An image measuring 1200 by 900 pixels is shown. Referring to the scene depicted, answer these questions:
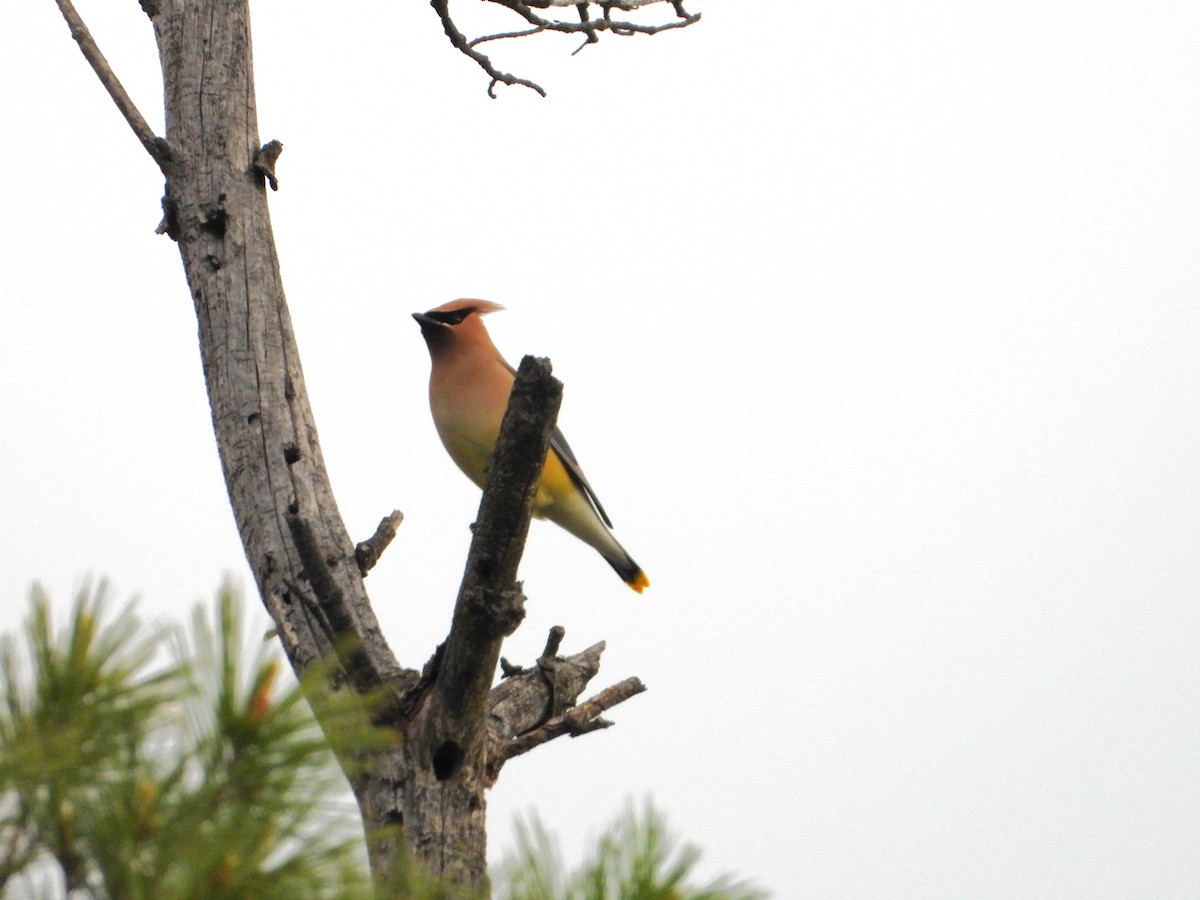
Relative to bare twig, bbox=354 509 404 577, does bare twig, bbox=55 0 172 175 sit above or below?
above

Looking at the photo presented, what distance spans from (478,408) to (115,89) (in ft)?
4.57

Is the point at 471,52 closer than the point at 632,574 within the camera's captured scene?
Yes

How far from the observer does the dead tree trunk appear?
260cm

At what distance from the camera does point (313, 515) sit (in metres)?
3.24

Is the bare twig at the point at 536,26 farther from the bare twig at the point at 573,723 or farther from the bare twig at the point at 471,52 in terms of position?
the bare twig at the point at 573,723

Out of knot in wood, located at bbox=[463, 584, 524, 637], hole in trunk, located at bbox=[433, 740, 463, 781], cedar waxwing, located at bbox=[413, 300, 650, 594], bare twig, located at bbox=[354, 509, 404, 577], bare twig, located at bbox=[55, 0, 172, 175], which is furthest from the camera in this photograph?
cedar waxwing, located at bbox=[413, 300, 650, 594]

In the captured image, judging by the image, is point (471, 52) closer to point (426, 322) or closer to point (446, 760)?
point (426, 322)

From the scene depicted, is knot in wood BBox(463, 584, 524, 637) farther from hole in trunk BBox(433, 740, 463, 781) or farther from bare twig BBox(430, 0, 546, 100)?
bare twig BBox(430, 0, 546, 100)

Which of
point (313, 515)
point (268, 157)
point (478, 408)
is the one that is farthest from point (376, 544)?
point (478, 408)

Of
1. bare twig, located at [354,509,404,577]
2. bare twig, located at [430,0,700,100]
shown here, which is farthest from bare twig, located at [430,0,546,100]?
bare twig, located at [354,509,404,577]

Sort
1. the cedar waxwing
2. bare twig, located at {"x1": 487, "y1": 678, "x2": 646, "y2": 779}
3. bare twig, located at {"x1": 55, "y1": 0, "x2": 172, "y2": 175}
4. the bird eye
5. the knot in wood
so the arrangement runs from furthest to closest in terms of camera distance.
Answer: the bird eye → the cedar waxwing → bare twig, located at {"x1": 55, "y1": 0, "x2": 172, "y2": 175} → bare twig, located at {"x1": 487, "y1": 678, "x2": 646, "y2": 779} → the knot in wood

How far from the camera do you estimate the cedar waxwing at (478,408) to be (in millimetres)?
4504

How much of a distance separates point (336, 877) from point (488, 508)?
1176mm

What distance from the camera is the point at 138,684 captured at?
1.30 m
